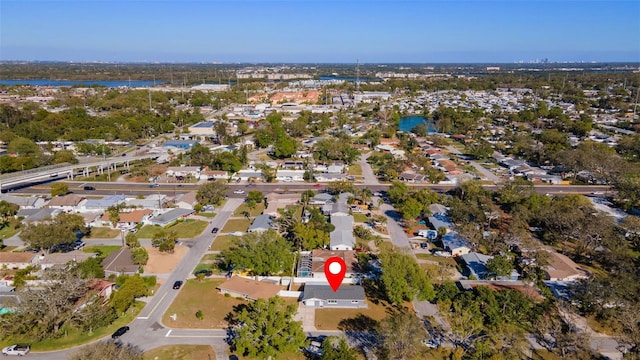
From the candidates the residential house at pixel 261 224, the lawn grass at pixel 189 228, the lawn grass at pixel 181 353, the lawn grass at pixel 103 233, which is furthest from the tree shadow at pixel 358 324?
the lawn grass at pixel 103 233

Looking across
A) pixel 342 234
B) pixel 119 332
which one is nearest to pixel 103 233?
pixel 119 332

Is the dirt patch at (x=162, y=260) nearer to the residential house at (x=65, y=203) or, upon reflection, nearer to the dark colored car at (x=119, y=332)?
the dark colored car at (x=119, y=332)

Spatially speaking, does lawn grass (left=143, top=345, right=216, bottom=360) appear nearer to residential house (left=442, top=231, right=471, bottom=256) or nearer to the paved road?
the paved road

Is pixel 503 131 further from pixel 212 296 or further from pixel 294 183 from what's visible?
pixel 212 296

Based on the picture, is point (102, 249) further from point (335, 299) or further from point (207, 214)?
point (335, 299)

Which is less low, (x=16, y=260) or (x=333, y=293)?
(x=16, y=260)

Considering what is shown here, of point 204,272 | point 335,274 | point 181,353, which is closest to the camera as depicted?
point 181,353

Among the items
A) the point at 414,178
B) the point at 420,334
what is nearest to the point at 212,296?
the point at 420,334
